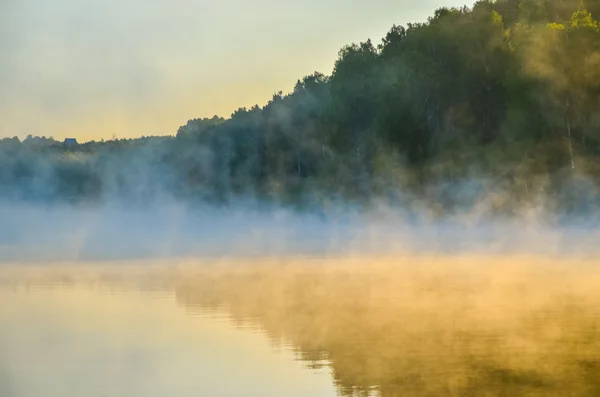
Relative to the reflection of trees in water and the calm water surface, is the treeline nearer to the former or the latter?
the reflection of trees in water

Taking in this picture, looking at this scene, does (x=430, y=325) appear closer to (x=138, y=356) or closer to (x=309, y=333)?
(x=309, y=333)

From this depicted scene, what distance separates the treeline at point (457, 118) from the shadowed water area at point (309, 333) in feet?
49.0

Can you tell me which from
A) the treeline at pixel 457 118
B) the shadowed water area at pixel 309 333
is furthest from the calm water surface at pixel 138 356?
the treeline at pixel 457 118

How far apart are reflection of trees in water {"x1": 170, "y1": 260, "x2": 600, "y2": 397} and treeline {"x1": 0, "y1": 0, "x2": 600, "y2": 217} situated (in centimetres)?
1628

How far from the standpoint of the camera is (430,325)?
11.4 m

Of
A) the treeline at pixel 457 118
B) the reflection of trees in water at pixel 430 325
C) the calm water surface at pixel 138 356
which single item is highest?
the treeline at pixel 457 118

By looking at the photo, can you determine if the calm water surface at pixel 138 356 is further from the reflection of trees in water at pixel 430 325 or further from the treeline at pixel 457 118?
the treeline at pixel 457 118

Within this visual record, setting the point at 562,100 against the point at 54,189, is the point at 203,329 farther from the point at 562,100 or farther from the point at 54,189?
the point at 54,189

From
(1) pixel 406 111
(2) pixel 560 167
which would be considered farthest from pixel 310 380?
(1) pixel 406 111

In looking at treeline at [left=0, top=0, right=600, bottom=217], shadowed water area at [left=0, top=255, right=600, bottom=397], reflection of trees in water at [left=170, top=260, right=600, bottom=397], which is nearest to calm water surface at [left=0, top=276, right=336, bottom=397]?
shadowed water area at [left=0, top=255, right=600, bottom=397]

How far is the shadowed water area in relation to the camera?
8.53 meters

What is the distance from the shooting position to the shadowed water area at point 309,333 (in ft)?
28.0

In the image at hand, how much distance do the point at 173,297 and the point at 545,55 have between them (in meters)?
22.3

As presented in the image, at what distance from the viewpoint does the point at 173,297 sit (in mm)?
15273
